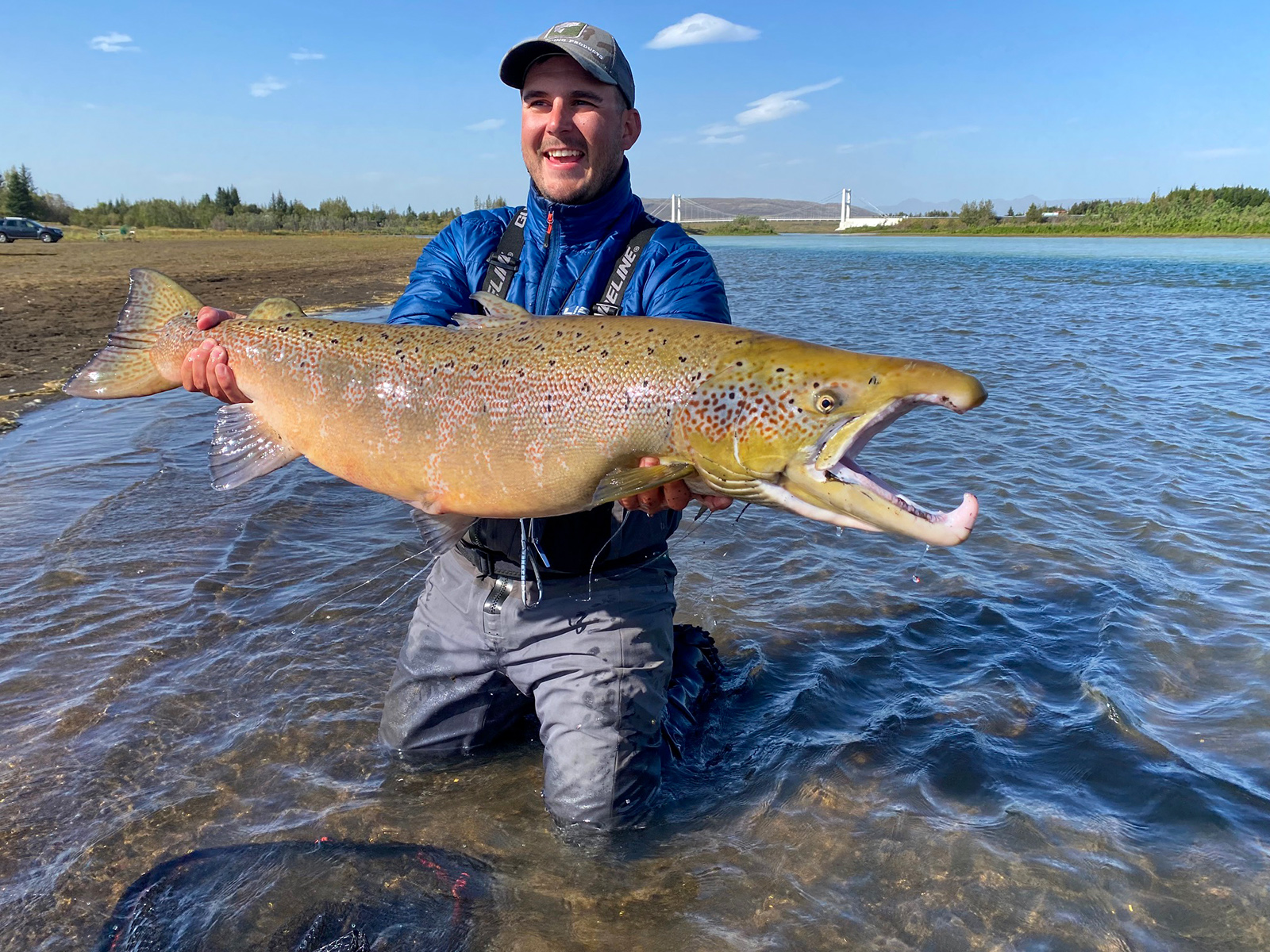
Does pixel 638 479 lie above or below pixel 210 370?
below

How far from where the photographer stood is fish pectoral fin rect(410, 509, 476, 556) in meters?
3.21

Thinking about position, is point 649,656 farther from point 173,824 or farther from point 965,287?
point 965,287

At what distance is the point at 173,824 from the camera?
325 cm

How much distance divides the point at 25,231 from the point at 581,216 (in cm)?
4305

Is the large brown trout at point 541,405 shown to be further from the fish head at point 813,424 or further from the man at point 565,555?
the man at point 565,555

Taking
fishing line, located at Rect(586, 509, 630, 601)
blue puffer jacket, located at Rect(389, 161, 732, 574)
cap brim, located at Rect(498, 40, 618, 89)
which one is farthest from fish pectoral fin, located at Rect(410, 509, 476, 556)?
cap brim, located at Rect(498, 40, 618, 89)

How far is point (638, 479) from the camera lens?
268cm

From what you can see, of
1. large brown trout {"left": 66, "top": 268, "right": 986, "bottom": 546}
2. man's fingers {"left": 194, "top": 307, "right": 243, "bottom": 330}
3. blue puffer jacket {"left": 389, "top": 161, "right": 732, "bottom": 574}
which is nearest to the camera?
large brown trout {"left": 66, "top": 268, "right": 986, "bottom": 546}

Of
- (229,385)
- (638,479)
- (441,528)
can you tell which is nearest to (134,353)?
(229,385)

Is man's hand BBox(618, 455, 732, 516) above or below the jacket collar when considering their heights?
below

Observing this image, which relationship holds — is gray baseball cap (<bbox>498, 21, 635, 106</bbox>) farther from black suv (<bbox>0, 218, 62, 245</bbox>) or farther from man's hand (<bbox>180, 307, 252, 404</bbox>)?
black suv (<bbox>0, 218, 62, 245</bbox>)

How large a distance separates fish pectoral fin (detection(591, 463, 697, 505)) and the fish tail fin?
2192mm

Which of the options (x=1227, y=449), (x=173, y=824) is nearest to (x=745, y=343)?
(x=173, y=824)

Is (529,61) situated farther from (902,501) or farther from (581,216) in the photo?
(902,501)
